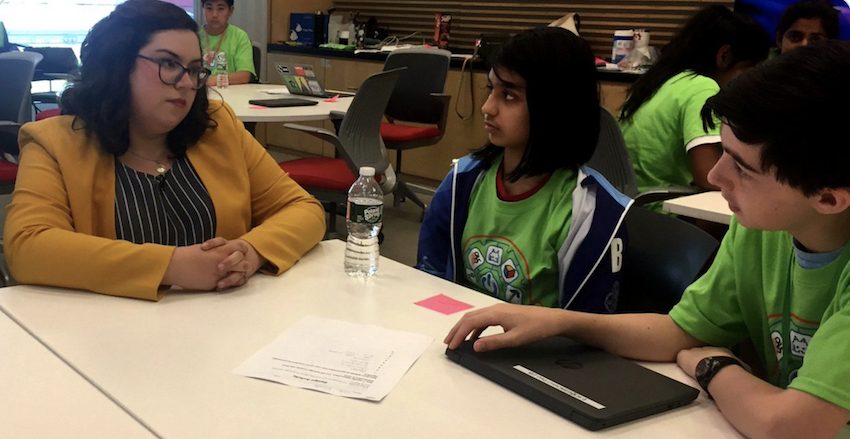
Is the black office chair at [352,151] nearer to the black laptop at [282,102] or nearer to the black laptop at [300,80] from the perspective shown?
the black laptop at [282,102]

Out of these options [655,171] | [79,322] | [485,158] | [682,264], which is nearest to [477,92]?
[655,171]

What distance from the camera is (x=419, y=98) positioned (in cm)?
504

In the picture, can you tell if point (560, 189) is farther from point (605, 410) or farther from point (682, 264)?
point (605, 410)

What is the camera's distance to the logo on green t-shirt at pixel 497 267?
1.80 meters

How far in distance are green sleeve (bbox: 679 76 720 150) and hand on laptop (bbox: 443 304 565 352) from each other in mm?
1731

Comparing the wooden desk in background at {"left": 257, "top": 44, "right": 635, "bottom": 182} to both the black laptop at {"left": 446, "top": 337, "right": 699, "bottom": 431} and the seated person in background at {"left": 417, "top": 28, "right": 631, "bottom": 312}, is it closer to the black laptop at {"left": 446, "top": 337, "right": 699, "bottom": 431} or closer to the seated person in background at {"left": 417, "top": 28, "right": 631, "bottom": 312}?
the seated person in background at {"left": 417, "top": 28, "right": 631, "bottom": 312}

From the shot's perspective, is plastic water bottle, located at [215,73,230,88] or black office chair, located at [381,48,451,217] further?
black office chair, located at [381,48,451,217]

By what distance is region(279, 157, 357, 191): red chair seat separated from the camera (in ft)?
11.3

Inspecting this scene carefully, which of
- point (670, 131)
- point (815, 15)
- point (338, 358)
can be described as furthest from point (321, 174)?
point (815, 15)

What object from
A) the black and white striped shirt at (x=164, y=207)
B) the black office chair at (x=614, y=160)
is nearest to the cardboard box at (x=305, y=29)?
the black office chair at (x=614, y=160)

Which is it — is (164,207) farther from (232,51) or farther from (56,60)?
(56,60)

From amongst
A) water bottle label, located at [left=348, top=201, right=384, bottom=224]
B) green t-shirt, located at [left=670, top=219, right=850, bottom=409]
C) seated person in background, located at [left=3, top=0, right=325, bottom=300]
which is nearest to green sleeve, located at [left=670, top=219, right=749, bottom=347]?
green t-shirt, located at [left=670, top=219, right=850, bottom=409]

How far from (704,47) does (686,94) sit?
25cm

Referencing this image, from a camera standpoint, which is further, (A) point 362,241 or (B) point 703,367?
(A) point 362,241
